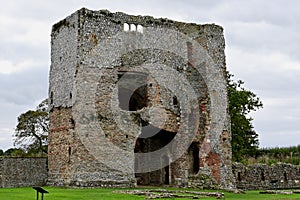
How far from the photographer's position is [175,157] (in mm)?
29141

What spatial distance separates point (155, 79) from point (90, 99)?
3.82 metres

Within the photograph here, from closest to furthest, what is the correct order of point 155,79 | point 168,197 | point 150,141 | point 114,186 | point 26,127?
point 168,197, point 114,186, point 155,79, point 150,141, point 26,127

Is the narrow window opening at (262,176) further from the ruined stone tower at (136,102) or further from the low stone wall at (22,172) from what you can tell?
the low stone wall at (22,172)

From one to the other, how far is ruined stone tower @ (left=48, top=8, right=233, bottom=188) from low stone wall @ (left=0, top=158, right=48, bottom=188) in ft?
1.91

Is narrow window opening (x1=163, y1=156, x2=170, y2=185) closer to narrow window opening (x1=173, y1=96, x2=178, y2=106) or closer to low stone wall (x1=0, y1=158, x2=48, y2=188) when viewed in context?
narrow window opening (x1=173, y1=96, x2=178, y2=106)

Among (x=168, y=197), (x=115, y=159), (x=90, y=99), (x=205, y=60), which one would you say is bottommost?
(x=168, y=197)

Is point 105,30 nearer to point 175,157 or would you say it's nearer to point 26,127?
point 175,157

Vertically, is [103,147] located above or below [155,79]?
below

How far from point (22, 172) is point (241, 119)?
18.0m

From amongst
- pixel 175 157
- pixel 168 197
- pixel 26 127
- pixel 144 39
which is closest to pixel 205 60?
pixel 144 39

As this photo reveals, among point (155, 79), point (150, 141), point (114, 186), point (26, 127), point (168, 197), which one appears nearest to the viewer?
point (168, 197)

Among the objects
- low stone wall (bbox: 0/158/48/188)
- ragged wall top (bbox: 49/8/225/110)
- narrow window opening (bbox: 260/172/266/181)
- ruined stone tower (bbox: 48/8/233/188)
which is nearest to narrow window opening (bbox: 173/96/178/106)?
ruined stone tower (bbox: 48/8/233/188)

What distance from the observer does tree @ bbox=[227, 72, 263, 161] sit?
38.8 meters

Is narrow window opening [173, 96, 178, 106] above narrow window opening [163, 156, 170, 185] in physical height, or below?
above
